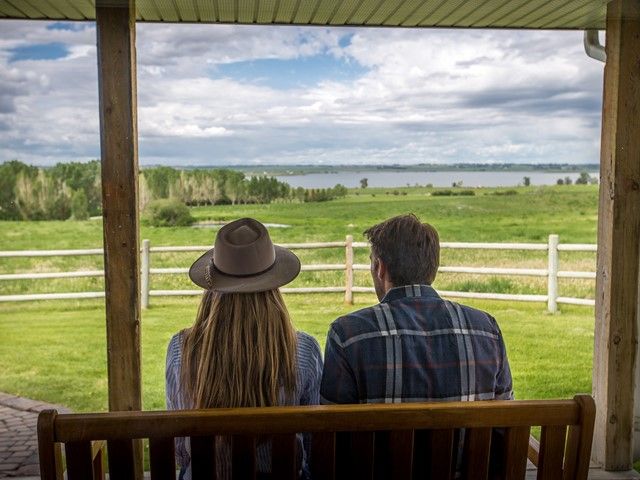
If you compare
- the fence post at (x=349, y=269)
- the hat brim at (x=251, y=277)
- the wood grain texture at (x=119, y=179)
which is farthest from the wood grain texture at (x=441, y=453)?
the fence post at (x=349, y=269)

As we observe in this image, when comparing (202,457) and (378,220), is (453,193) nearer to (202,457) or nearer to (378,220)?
(378,220)

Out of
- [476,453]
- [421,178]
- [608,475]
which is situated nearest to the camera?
[476,453]

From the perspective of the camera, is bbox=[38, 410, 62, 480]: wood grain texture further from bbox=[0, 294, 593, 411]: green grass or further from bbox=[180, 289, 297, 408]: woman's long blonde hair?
bbox=[0, 294, 593, 411]: green grass

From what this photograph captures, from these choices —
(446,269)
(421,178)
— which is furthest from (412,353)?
(421,178)

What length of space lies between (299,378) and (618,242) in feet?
6.85

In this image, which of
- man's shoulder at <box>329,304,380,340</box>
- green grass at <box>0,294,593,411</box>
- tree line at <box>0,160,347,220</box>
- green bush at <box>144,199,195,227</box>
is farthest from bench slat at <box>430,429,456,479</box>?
green bush at <box>144,199,195,227</box>

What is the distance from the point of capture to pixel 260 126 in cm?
1612

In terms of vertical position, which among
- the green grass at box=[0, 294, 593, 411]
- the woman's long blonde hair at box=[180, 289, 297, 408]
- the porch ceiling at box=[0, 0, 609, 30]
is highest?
the porch ceiling at box=[0, 0, 609, 30]

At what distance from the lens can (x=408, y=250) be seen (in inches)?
69.6

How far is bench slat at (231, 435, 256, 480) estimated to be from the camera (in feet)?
4.94

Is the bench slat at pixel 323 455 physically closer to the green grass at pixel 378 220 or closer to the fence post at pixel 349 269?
the fence post at pixel 349 269

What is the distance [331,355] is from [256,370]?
6.9 inches

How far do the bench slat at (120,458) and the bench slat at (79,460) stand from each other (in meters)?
0.05

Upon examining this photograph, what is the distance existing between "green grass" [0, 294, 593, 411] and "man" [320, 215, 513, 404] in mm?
5309
